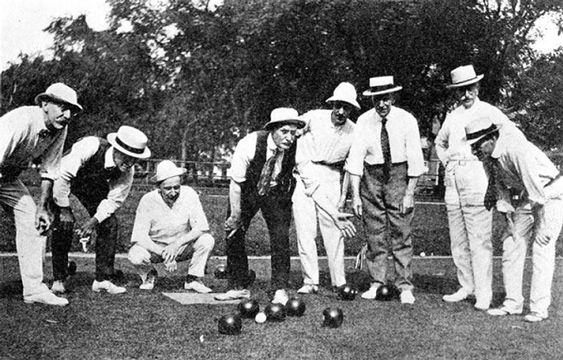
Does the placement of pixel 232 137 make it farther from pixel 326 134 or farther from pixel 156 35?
pixel 326 134

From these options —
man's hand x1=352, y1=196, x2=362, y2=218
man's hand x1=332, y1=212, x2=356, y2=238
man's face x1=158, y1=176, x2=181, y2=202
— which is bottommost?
man's hand x1=332, y1=212, x2=356, y2=238

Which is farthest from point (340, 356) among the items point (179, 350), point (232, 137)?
point (232, 137)

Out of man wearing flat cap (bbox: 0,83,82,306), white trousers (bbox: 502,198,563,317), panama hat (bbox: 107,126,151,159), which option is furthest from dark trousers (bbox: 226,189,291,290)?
white trousers (bbox: 502,198,563,317)

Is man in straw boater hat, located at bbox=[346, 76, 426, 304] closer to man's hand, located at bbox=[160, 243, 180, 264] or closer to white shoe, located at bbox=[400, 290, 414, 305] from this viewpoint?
white shoe, located at bbox=[400, 290, 414, 305]

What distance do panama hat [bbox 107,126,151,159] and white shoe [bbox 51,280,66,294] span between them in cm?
161

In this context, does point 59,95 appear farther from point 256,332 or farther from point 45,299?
point 256,332

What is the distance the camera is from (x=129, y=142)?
7.22 metres

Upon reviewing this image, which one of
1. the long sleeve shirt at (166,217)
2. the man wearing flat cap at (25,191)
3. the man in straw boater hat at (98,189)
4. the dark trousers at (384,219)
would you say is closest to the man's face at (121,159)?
the man in straw boater hat at (98,189)

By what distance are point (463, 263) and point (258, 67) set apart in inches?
673

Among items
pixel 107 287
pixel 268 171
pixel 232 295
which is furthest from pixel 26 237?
pixel 268 171

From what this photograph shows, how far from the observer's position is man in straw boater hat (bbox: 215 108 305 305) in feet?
22.0

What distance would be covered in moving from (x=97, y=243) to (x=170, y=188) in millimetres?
1056

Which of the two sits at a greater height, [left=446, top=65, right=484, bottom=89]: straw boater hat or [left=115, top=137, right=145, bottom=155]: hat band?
[left=446, top=65, right=484, bottom=89]: straw boater hat

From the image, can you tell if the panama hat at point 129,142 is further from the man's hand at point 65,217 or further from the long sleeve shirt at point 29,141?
the man's hand at point 65,217
